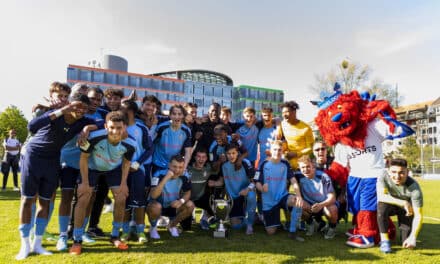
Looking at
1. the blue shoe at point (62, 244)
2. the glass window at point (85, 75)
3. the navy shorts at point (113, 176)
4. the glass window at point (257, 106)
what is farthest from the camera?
the glass window at point (257, 106)

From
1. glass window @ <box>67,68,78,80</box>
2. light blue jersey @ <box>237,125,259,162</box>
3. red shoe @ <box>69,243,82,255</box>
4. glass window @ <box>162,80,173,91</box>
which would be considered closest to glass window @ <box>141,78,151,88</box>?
glass window @ <box>162,80,173,91</box>

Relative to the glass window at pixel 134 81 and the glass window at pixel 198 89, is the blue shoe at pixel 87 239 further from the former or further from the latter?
the glass window at pixel 198 89

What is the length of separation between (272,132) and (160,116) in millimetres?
2141

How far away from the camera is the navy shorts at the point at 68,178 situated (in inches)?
156

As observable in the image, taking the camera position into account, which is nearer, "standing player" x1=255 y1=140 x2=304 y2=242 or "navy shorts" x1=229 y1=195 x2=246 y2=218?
"standing player" x1=255 y1=140 x2=304 y2=242

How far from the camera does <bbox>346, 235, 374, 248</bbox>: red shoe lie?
4.13 m

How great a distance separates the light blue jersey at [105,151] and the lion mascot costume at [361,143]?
304 cm

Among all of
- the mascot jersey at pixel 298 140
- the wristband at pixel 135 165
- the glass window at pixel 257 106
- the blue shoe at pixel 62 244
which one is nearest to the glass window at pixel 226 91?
the glass window at pixel 257 106

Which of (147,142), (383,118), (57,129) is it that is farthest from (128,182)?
(383,118)

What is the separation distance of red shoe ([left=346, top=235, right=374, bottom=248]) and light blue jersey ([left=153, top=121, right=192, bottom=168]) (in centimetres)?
284

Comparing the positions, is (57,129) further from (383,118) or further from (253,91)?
(253,91)

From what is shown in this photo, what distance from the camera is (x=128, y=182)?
4289 mm

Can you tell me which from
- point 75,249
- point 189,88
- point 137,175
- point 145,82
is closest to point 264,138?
point 137,175

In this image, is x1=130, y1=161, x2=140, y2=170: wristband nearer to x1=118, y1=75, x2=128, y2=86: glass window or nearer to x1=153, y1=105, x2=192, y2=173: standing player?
x1=153, y1=105, x2=192, y2=173: standing player
